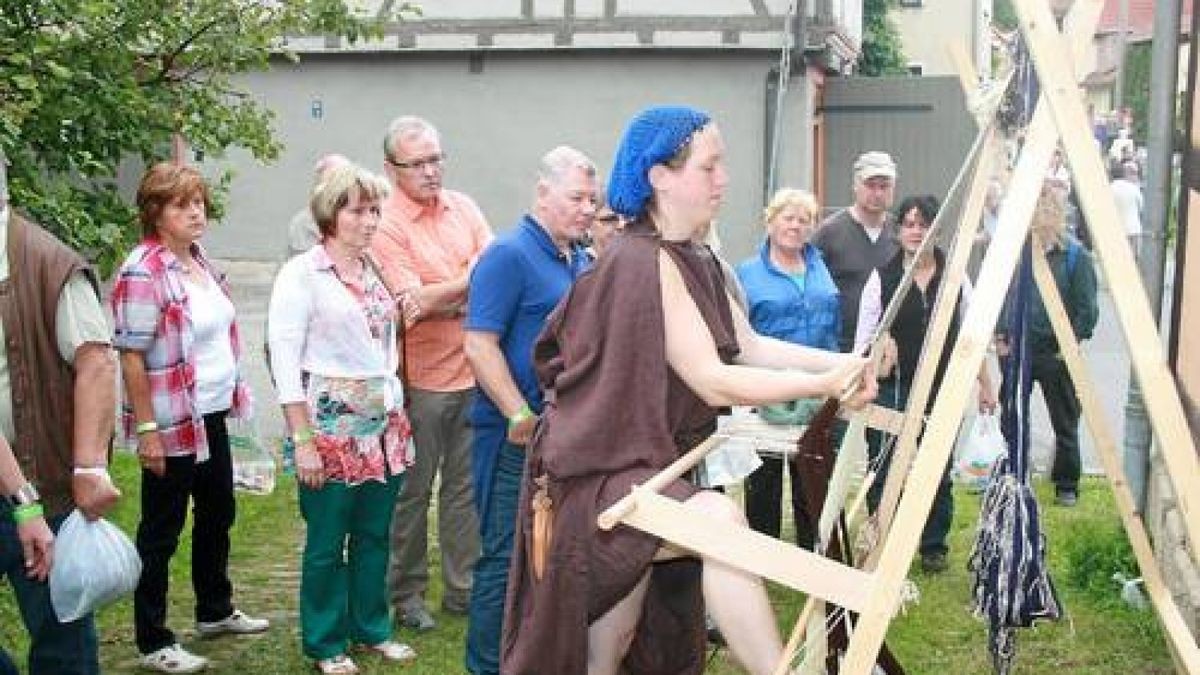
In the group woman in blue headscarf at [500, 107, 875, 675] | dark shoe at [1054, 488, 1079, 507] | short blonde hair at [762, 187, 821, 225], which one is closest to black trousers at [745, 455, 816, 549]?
short blonde hair at [762, 187, 821, 225]

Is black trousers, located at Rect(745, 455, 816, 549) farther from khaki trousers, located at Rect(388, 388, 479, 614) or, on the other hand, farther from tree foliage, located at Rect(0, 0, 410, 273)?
tree foliage, located at Rect(0, 0, 410, 273)

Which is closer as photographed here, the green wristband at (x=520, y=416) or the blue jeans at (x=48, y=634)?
the blue jeans at (x=48, y=634)

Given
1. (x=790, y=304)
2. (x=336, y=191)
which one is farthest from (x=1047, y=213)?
(x=336, y=191)

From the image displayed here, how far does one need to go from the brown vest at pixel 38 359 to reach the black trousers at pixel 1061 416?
5.28m

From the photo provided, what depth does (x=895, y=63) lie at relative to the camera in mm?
28672

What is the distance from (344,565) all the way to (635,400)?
199 cm

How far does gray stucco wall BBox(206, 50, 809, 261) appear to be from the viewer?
17.3m

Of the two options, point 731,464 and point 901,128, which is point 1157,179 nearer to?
point 731,464

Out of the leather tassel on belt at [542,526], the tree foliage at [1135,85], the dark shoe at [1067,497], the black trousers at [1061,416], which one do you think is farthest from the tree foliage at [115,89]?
the tree foliage at [1135,85]

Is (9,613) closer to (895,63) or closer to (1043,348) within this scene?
(1043,348)

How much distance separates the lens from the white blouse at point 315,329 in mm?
4723

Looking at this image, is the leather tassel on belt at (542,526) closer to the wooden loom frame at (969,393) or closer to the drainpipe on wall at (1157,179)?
the wooden loom frame at (969,393)

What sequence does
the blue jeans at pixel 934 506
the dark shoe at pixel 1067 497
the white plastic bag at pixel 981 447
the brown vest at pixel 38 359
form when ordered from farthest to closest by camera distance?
the dark shoe at pixel 1067 497, the blue jeans at pixel 934 506, the white plastic bag at pixel 981 447, the brown vest at pixel 38 359

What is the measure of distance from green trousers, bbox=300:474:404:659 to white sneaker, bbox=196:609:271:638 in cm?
45
